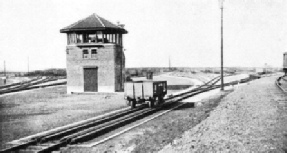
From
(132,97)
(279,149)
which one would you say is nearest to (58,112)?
(132,97)

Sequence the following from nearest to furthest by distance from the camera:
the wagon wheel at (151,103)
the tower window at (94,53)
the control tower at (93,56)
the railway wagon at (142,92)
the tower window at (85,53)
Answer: the railway wagon at (142,92) < the wagon wheel at (151,103) < the control tower at (93,56) < the tower window at (94,53) < the tower window at (85,53)

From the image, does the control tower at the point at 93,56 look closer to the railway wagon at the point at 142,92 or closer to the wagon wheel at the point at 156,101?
the wagon wheel at the point at 156,101

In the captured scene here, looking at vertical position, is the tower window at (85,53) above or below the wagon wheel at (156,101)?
above

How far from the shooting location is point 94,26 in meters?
32.8

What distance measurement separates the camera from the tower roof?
107 ft

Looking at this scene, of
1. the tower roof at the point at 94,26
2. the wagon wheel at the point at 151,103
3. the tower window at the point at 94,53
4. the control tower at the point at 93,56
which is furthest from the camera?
the tower window at the point at 94,53

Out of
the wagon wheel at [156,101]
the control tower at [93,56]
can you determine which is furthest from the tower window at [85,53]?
the wagon wheel at [156,101]

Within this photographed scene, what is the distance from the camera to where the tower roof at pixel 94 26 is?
3269 centimetres

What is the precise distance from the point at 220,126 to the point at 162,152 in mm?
4021

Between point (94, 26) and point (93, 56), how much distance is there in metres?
3.18

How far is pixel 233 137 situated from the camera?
9.98m

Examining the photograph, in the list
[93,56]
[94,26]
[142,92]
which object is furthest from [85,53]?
[142,92]

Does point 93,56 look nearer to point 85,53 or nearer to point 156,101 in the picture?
point 85,53

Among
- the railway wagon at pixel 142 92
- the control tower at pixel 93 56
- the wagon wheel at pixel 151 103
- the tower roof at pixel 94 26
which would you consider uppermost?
the tower roof at pixel 94 26
